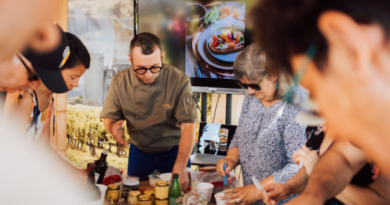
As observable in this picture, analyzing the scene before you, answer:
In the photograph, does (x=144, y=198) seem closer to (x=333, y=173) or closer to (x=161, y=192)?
(x=161, y=192)

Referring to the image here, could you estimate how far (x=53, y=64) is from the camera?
1.33 metres

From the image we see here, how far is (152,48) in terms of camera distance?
2.36 metres

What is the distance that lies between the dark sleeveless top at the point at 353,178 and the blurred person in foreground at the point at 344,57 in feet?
3.01

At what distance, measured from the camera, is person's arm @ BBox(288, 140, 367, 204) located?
45.1 inches

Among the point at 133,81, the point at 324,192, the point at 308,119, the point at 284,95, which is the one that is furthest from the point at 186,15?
the point at 308,119

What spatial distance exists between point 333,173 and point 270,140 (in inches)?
23.5

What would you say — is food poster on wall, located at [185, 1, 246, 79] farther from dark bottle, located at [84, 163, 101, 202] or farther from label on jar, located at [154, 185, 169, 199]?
dark bottle, located at [84, 163, 101, 202]

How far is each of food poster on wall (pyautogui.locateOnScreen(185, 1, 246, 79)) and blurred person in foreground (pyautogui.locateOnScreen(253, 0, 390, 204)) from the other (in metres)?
2.86

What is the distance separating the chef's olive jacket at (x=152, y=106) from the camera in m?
2.62

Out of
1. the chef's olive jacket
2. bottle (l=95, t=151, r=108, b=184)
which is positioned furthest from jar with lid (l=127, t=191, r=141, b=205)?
the chef's olive jacket

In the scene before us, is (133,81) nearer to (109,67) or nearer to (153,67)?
(153,67)

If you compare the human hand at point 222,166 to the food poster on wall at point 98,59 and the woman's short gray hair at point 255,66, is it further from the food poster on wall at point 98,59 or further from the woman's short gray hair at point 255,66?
the food poster on wall at point 98,59

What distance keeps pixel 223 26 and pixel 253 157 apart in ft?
5.61

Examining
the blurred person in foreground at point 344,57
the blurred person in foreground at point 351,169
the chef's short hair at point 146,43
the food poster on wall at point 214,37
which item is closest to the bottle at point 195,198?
the blurred person in foreground at point 351,169
